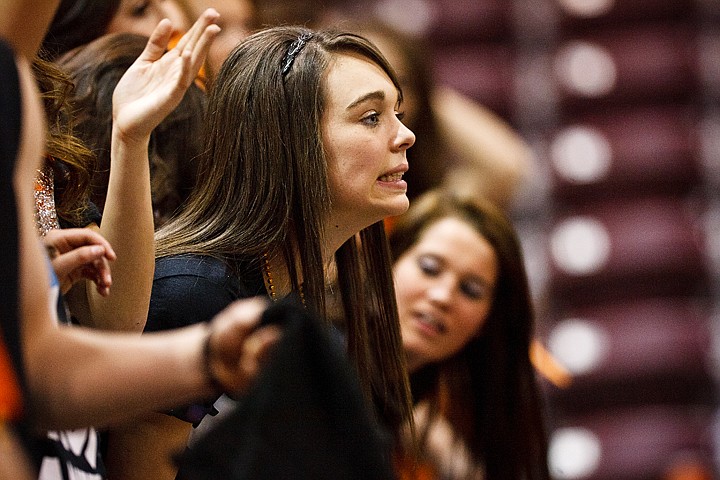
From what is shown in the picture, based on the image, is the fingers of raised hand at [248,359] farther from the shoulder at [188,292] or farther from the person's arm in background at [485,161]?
the person's arm in background at [485,161]

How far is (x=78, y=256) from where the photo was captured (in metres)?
1.19

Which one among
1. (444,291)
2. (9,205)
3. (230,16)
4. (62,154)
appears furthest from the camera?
(444,291)

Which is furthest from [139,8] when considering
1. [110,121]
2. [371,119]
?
[371,119]

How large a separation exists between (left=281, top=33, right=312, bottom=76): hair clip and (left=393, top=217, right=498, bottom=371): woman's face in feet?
2.36

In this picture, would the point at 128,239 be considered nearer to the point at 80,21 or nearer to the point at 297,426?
the point at 297,426

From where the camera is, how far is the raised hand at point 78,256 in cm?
119

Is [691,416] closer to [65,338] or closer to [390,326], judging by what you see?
[390,326]

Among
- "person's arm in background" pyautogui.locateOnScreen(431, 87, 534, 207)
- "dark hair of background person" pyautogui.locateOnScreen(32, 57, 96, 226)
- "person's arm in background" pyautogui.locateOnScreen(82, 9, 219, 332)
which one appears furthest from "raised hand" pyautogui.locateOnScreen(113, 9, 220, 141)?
"person's arm in background" pyautogui.locateOnScreen(431, 87, 534, 207)

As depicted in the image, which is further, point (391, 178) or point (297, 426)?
point (391, 178)

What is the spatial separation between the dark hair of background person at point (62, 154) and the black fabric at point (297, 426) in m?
0.62

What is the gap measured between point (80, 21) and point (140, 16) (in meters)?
0.11

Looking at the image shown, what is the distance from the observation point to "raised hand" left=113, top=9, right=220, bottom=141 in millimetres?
1304

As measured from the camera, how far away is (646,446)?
3797 millimetres


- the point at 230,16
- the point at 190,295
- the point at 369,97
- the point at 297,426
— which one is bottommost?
the point at 297,426
